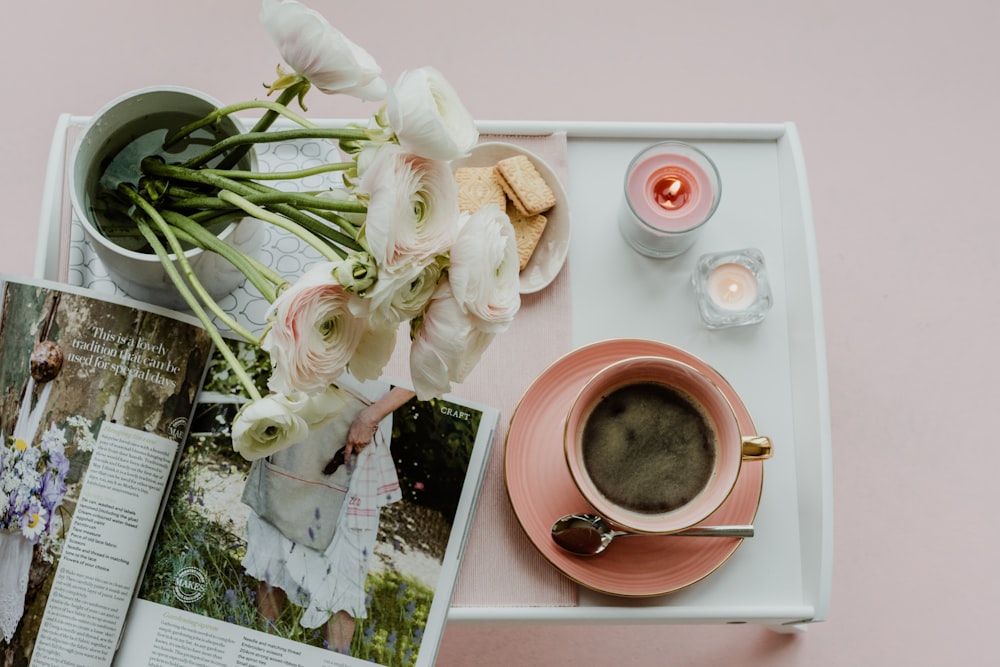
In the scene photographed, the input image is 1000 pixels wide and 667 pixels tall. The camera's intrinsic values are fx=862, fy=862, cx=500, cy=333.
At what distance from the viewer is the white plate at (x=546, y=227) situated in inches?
34.0

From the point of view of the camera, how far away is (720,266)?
0.88m

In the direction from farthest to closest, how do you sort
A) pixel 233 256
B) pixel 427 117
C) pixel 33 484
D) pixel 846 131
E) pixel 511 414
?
pixel 846 131 < pixel 511 414 < pixel 33 484 < pixel 233 256 < pixel 427 117

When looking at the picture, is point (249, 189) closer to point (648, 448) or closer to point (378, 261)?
point (378, 261)

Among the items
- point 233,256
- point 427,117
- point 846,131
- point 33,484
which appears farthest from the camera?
point 846,131

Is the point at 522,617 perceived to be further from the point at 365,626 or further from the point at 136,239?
the point at 136,239

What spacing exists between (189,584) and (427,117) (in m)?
0.54

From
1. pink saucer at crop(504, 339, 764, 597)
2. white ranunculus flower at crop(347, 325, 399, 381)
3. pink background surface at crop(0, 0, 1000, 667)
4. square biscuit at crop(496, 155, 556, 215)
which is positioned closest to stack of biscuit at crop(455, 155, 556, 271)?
square biscuit at crop(496, 155, 556, 215)

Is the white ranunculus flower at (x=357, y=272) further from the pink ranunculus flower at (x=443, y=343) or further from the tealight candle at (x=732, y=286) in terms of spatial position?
the tealight candle at (x=732, y=286)

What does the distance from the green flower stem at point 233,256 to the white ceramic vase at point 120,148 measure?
0.02 m

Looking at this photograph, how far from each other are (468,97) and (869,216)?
70 centimetres

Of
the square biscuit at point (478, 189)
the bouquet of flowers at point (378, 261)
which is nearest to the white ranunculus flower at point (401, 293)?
the bouquet of flowers at point (378, 261)

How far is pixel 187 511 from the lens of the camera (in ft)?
2.59

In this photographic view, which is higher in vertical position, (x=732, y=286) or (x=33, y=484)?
(x=732, y=286)

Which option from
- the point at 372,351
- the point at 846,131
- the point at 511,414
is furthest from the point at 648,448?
the point at 846,131
